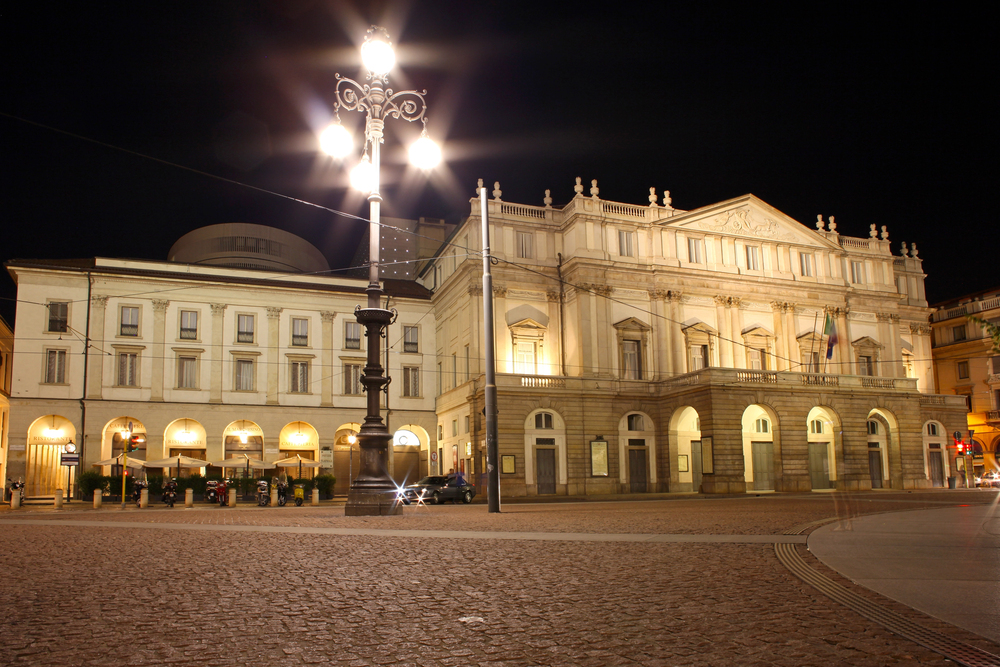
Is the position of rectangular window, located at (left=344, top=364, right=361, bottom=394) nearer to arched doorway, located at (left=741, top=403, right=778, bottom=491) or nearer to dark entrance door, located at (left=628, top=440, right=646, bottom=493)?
dark entrance door, located at (left=628, top=440, right=646, bottom=493)

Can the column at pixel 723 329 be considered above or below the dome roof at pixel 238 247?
below

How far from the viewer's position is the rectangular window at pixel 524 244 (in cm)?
4491

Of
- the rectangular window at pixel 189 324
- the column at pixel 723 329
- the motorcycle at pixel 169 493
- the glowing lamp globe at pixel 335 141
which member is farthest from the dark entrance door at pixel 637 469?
the glowing lamp globe at pixel 335 141

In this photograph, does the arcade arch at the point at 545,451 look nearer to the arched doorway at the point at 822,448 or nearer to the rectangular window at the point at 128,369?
the arched doorway at the point at 822,448

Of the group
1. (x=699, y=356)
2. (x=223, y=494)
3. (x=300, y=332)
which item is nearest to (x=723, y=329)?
(x=699, y=356)

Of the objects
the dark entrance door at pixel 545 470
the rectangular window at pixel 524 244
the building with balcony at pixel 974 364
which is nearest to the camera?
the dark entrance door at pixel 545 470

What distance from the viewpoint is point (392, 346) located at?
165 feet

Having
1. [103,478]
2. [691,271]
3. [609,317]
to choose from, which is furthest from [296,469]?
[691,271]

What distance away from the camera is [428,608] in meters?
6.71

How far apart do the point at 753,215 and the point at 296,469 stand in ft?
110

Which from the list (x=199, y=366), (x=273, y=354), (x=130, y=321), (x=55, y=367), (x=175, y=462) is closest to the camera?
(x=175, y=462)

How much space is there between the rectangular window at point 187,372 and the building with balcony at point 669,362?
15211 millimetres

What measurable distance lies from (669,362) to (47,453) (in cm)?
3659

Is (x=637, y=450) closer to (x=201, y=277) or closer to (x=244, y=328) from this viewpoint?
(x=244, y=328)
